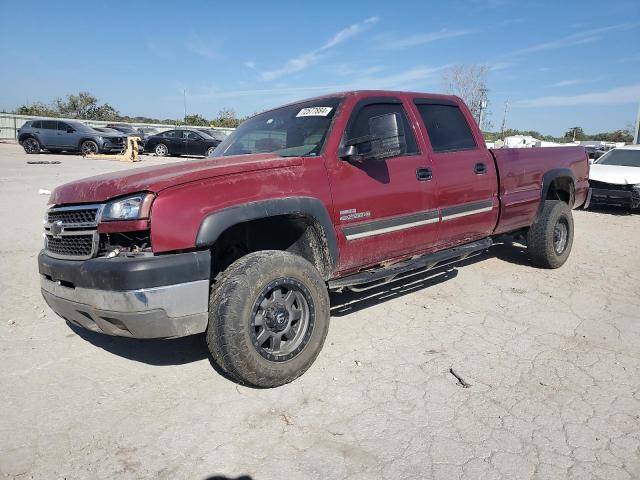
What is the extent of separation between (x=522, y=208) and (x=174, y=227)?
13.2ft

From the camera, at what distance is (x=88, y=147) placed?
822 inches

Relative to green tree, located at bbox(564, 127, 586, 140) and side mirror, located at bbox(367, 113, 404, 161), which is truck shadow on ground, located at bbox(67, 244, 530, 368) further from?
green tree, located at bbox(564, 127, 586, 140)

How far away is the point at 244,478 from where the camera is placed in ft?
7.32

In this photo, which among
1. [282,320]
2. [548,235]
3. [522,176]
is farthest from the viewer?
[548,235]

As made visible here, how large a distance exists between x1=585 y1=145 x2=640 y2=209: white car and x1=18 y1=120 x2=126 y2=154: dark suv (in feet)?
62.3

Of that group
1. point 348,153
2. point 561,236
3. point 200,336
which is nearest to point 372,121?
point 348,153

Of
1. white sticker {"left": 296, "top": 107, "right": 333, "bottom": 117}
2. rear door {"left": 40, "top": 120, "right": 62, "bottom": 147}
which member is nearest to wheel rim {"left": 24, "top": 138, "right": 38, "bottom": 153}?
rear door {"left": 40, "top": 120, "right": 62, "bottom": 147}

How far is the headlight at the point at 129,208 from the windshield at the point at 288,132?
1.23 meters

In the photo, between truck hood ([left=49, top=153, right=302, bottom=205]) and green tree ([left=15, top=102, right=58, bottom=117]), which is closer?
truck hood ([left=49, top=153, right=302, bottom=205])

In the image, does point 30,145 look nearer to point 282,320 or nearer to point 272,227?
point 272,227

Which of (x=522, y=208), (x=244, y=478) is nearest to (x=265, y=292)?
(x=244, y=478)

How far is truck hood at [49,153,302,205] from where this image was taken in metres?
2.71

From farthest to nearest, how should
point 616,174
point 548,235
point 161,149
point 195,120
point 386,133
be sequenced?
point 195,120, point 161,149, point 616,174, point 548,235, point 386,133

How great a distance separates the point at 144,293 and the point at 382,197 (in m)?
1.91
